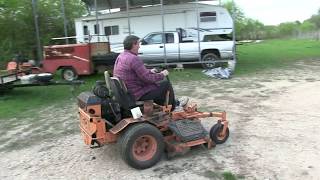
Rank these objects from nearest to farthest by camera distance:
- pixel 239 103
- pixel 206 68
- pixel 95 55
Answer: pixel 239 103, pixel 95 55, pixel 206 68

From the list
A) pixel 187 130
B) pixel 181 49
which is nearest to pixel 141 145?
pixel 187 130

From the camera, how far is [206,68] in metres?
18.1

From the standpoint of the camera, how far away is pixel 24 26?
19.8 metres

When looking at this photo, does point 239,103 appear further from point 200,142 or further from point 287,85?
point 200,142

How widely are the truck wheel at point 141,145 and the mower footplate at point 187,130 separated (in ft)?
0.98

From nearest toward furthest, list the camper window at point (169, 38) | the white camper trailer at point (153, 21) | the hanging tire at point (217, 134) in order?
the hanging tire at point (217, 134), the camper window at point (169, 38), the white camper trailer at point (153, 21)

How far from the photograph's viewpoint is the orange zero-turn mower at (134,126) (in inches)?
247

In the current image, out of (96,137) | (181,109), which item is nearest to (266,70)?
(181,109)

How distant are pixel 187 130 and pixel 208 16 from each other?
1401 cm

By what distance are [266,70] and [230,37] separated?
11.1 feet

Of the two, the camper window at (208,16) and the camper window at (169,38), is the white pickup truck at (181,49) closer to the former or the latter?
the camper window at (169,38)

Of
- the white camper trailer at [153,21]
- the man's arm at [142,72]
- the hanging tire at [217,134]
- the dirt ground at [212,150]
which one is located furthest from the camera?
the white camper trailer at [153,21]

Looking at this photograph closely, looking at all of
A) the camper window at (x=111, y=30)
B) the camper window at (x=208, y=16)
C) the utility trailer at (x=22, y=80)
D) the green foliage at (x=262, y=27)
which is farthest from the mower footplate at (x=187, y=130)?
the green foliage at (x=262, y=27)

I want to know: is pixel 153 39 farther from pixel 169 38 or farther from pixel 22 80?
pixel 22 80
